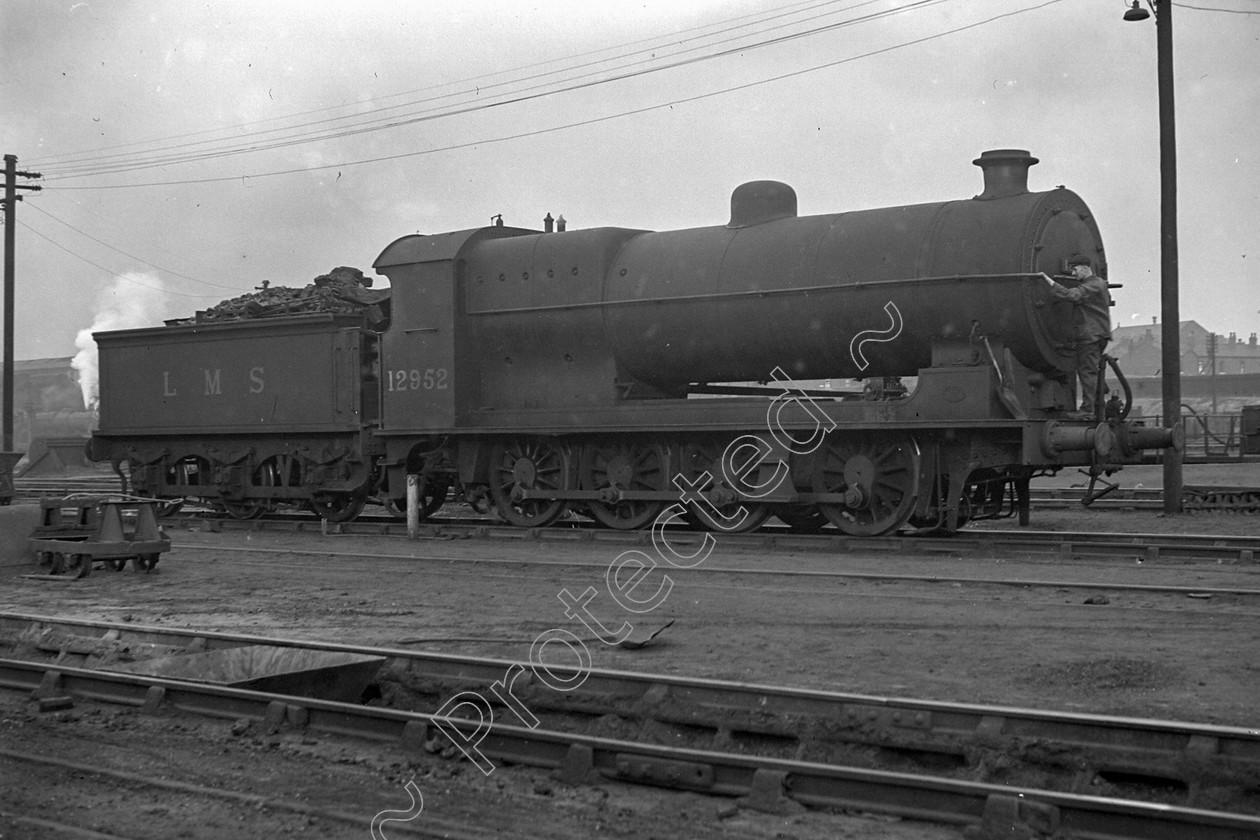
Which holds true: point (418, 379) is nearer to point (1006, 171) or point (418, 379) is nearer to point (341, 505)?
point (341, 505)

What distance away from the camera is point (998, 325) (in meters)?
12.1

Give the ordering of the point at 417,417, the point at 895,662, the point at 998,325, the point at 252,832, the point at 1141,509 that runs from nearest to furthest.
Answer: the point at 252,832 < the point at 895,662 < the point at 998,325 < the point at 417,417 < the point at 1141,509

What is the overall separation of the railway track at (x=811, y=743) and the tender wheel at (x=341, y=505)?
32.3 ft

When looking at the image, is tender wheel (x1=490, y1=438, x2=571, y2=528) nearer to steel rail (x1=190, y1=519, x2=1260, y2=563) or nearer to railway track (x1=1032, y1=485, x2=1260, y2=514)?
steel rail (x1=190, y1=519, x2=1260, y2=563)

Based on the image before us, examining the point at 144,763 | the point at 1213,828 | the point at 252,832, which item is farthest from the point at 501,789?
the point at 1213,828

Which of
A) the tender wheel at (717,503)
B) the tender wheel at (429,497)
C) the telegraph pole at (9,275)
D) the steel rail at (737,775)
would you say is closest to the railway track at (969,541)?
the tender wheel at (717,503)

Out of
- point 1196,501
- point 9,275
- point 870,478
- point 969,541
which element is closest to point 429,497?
Result: point 870,478

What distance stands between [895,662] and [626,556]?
580 centimetres

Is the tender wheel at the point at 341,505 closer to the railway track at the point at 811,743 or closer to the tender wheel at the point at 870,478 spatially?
the tender wheel at the point at 870,478

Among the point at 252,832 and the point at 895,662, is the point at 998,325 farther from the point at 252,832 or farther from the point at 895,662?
the point at 252,832

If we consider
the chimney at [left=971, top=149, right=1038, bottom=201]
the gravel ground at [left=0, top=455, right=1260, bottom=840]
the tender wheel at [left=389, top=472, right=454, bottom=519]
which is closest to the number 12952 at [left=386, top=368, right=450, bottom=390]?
the tender wheel at [left=389, top=472, right=454, bottom=519]

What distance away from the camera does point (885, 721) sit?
5.88 m

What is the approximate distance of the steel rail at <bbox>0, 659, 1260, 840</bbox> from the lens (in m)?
4.43

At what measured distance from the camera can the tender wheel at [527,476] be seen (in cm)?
1501
